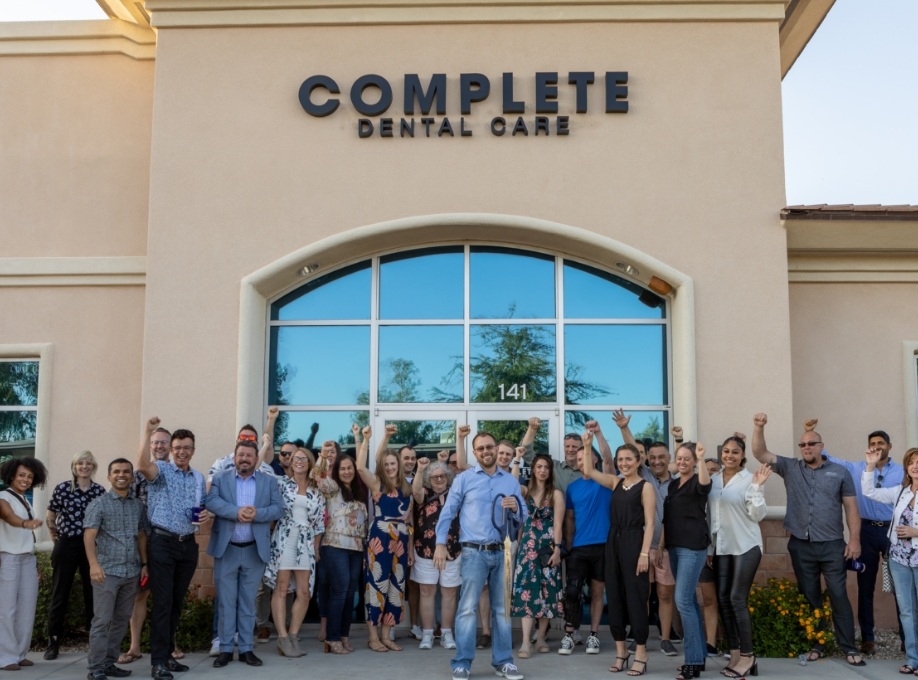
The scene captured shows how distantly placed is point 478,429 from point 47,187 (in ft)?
20.1

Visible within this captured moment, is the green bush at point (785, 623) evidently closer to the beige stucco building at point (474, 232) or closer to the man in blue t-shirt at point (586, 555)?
the beige stucco building at point (474, 232)

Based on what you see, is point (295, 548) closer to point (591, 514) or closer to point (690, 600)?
point (591, 514)

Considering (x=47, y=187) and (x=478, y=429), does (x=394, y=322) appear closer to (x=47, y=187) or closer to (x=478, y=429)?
(x=478, y=429)

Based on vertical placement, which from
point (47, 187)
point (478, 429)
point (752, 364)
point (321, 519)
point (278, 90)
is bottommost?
point (321, 519)

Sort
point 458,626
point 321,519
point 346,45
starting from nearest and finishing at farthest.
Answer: point 458,626
point 321,519
point 346,45

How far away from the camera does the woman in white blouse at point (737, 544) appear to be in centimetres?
807

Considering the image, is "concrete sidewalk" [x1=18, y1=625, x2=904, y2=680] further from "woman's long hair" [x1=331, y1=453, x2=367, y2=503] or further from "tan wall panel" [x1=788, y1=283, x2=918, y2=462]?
"tan wall panel" [x1=788, y1=283, x2=918, y2=462]

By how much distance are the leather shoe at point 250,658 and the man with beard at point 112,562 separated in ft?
3.23

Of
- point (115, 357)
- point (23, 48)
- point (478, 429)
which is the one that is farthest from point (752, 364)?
point (23, 48)

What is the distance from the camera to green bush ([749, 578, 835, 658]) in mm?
8766

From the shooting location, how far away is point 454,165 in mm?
10680

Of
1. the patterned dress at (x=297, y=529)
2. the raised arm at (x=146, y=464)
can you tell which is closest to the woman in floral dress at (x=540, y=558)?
the patterned dress at (x=297, y=529)

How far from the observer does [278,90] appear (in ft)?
35.5

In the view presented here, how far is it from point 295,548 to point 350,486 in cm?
78
